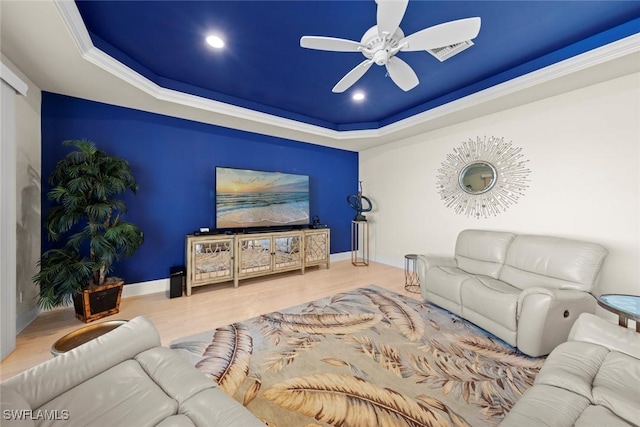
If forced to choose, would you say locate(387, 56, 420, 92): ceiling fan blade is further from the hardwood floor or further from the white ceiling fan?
the hardwood floor

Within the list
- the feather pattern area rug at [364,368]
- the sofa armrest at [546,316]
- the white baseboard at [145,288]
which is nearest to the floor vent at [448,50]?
the sofa armrest at [546,316]

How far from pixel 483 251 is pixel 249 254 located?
10.5 feet

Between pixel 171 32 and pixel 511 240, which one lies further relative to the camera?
pixel 511 240

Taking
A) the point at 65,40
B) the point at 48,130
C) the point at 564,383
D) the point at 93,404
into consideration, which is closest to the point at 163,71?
the point at 65,40

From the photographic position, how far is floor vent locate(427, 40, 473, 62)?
2282mm

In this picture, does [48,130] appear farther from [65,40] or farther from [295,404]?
[295,404]

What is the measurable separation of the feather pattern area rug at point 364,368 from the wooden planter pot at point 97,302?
1187 millimetres

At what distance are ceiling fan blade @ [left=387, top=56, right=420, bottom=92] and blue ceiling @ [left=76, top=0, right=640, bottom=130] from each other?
0.36 meters

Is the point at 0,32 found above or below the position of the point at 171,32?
below

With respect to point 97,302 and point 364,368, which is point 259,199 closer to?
point 97,302

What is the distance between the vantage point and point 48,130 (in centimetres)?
269

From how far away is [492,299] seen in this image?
2.23 meters

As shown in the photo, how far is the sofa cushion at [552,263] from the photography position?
2.15 meters

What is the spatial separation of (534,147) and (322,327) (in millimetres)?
3422
